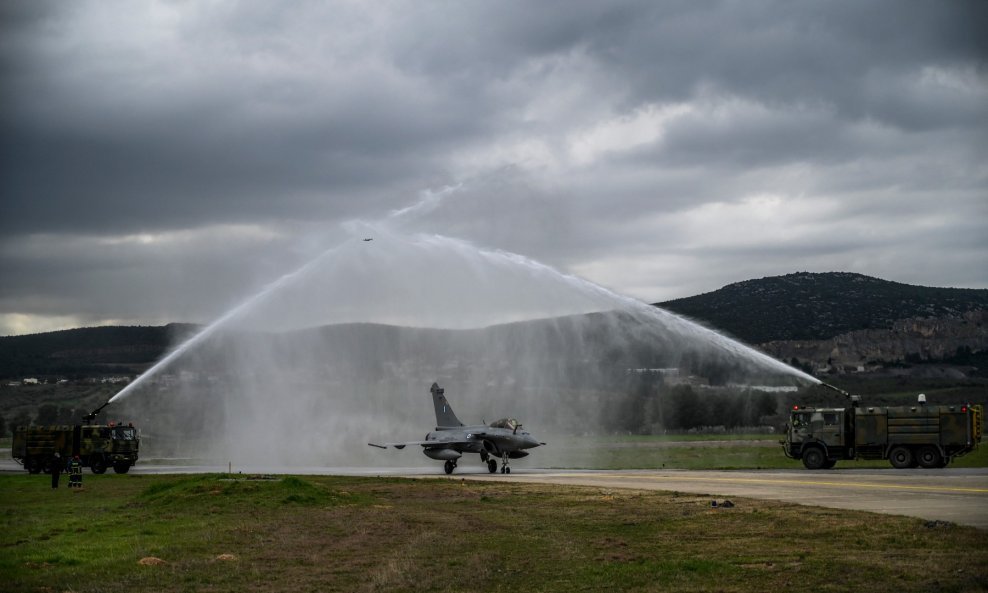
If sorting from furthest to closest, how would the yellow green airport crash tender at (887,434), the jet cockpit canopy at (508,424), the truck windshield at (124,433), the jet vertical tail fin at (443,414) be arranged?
the jet vertical tail fin at (443,414) < the truck windshield at (124,433) < the jet cockpit canopy at (508,424) < the yellow green airport crash tender at (887,434)

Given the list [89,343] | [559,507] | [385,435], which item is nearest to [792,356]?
[385,435]

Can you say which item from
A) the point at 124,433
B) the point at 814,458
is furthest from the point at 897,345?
the point at 124,433

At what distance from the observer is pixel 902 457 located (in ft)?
170

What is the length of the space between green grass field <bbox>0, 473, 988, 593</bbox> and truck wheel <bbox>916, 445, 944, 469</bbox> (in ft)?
71.9

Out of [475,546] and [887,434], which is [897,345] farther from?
[475,546]

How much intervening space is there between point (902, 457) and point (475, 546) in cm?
3659

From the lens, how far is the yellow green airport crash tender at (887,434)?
5019 centimetres

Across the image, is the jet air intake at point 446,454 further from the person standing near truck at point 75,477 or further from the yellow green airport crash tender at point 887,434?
the person standing near truck at point 75,477

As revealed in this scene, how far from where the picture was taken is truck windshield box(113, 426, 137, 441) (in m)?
67.1

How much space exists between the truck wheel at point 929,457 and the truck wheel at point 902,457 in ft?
1.53

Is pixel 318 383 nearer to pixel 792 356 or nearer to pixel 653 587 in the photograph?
pixel 792 356

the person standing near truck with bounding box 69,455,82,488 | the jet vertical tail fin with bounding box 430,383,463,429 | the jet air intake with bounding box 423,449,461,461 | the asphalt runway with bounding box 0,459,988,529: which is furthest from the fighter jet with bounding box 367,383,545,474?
the person standing near truck with bounding box 69,455,82,488

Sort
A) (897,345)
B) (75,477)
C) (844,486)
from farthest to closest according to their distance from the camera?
(897,345)
(75,477)
(844,486)

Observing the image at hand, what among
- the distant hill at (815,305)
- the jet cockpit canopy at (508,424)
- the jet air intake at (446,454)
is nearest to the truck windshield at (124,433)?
the jet air intake at (446,454)
